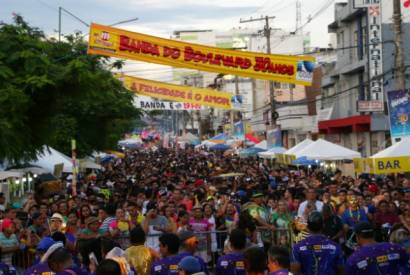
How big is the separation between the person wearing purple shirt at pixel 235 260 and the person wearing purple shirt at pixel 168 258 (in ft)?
1.58

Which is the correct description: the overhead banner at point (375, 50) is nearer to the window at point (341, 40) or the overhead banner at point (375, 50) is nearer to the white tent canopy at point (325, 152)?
the white tent canopy at point (325, 152)

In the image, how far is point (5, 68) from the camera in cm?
2000

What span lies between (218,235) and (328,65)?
1362 inches

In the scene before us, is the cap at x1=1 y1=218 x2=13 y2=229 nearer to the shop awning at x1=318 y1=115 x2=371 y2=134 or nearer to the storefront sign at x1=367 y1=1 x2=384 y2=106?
the storefront sign at x1=367 y1=1 x2=384 y2=106

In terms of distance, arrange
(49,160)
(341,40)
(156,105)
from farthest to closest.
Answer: (156,105)
(341,40)
(49,160)

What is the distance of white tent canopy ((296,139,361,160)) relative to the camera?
971 inches

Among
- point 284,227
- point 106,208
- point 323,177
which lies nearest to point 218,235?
point 284,227

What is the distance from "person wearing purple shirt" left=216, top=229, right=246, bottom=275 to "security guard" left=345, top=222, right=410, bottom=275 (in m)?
1.14

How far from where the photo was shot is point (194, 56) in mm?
Result: 22172

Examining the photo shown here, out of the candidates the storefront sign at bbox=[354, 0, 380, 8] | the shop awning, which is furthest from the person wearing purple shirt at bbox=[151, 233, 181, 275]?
the shop awning

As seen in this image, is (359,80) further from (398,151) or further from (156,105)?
(398,151)

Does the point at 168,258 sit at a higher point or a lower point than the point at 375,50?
lower

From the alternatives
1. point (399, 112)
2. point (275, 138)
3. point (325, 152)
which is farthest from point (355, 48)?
point (399, 112)

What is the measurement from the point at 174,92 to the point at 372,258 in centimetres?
3459
